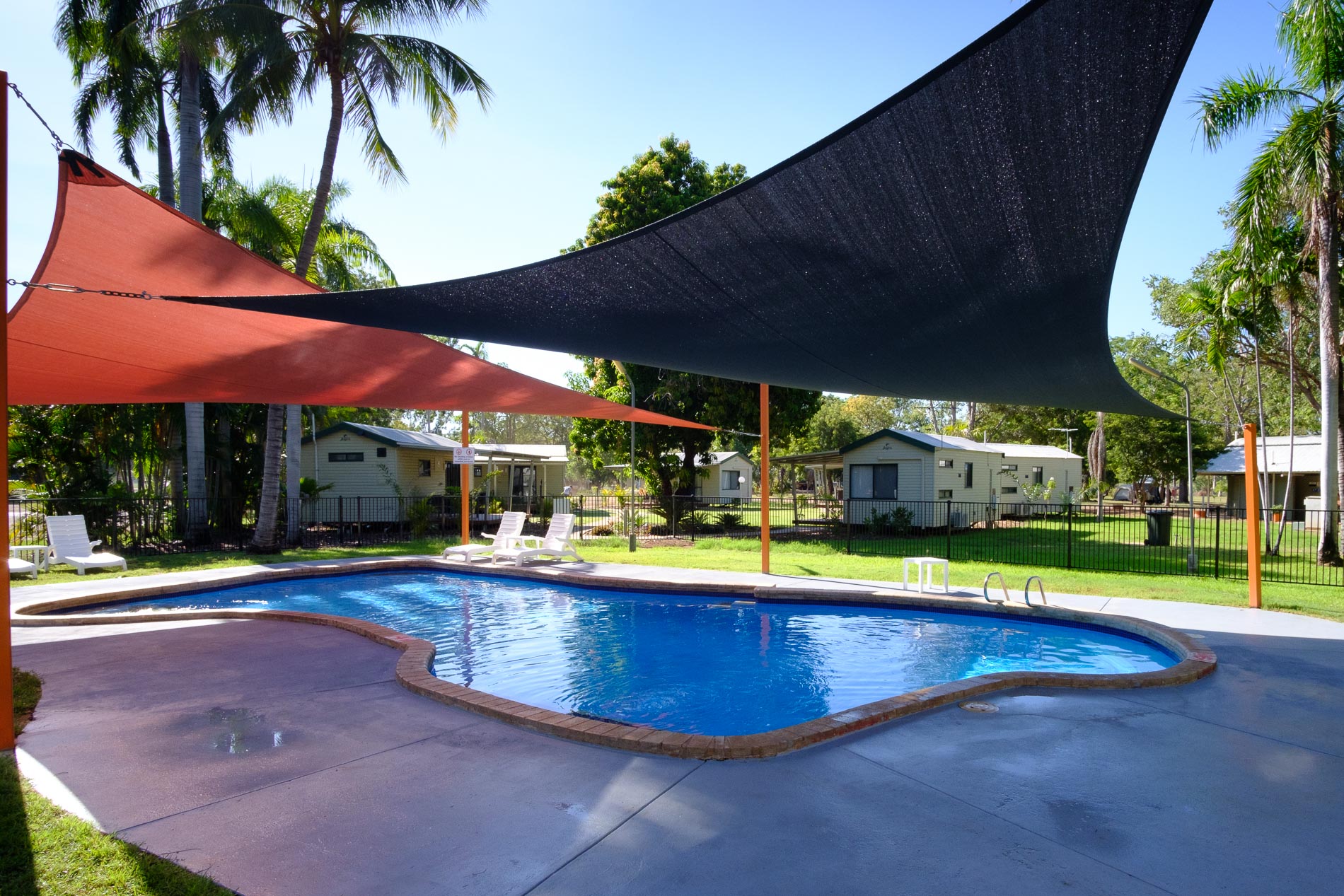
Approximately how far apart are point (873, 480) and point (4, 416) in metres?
18.7

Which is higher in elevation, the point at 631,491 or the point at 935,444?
the point at 935,444

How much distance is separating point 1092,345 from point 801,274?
7.67 feet

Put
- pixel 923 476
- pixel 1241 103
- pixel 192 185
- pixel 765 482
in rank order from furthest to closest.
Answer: pixel 923 476 < pixel 192 185 < pixel 1241 103 < pixel 765 482

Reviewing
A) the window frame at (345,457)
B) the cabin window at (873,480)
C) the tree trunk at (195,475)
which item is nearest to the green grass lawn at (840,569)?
the tree trunk at (195,475)

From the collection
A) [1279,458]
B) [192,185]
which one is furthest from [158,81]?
[1279,458]

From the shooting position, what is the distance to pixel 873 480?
2003 cm

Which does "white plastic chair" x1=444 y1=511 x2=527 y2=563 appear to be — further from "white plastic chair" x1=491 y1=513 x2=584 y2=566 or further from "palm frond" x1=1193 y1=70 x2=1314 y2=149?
"palm frond" x1=1193 y1=70 x2=1314 y2=149

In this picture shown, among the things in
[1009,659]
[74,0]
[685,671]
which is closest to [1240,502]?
[1009,659]

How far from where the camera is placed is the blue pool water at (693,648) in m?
5.76

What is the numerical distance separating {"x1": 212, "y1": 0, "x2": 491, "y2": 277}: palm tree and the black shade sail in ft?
30.7

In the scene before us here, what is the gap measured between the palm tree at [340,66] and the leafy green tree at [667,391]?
722 centimetres

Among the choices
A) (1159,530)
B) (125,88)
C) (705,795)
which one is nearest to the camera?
(705,795)

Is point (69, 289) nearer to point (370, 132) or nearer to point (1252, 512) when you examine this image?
point (1252, 512)

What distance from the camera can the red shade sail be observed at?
486cm
